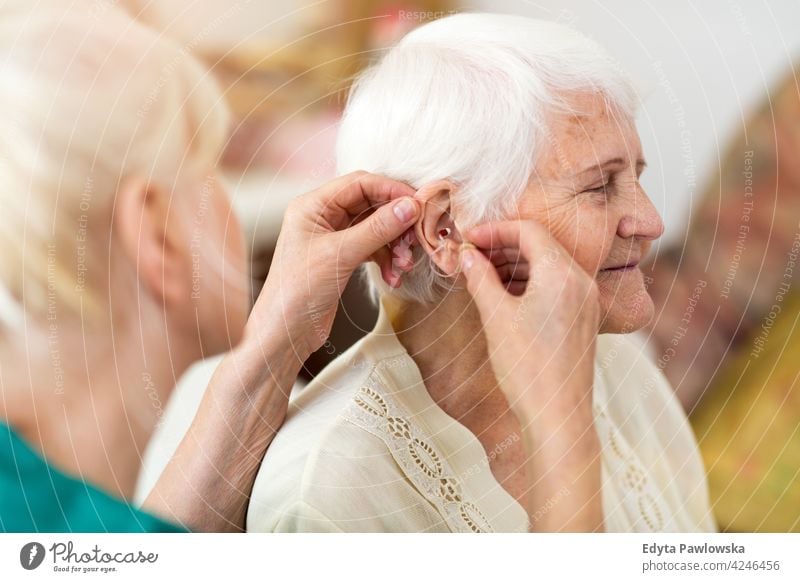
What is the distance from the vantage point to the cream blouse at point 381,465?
90 cm

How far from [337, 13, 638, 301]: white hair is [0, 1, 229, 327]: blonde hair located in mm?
221

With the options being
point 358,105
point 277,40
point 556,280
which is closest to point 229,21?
point 277,40

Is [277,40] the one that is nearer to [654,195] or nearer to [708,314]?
[654,195]

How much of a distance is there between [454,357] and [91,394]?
45cm

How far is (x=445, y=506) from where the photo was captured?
37.4 inches

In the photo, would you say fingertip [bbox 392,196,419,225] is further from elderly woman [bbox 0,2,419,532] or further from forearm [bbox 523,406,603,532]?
forearm [bbox 523,406,603,532]

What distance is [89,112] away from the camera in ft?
3.25

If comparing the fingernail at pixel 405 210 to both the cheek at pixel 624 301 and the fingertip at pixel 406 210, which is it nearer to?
the fingertip at pixel 406 210

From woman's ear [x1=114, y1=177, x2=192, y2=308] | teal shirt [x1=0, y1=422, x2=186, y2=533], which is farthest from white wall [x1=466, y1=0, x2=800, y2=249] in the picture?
teal shirt [x1=0, y1=422, x2=186, y2=533]

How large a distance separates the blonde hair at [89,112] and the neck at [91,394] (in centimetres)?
11

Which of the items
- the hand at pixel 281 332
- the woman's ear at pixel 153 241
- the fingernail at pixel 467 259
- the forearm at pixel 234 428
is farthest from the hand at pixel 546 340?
the woman's ear at pixel 153 241

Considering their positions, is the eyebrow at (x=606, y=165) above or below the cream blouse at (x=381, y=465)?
above
